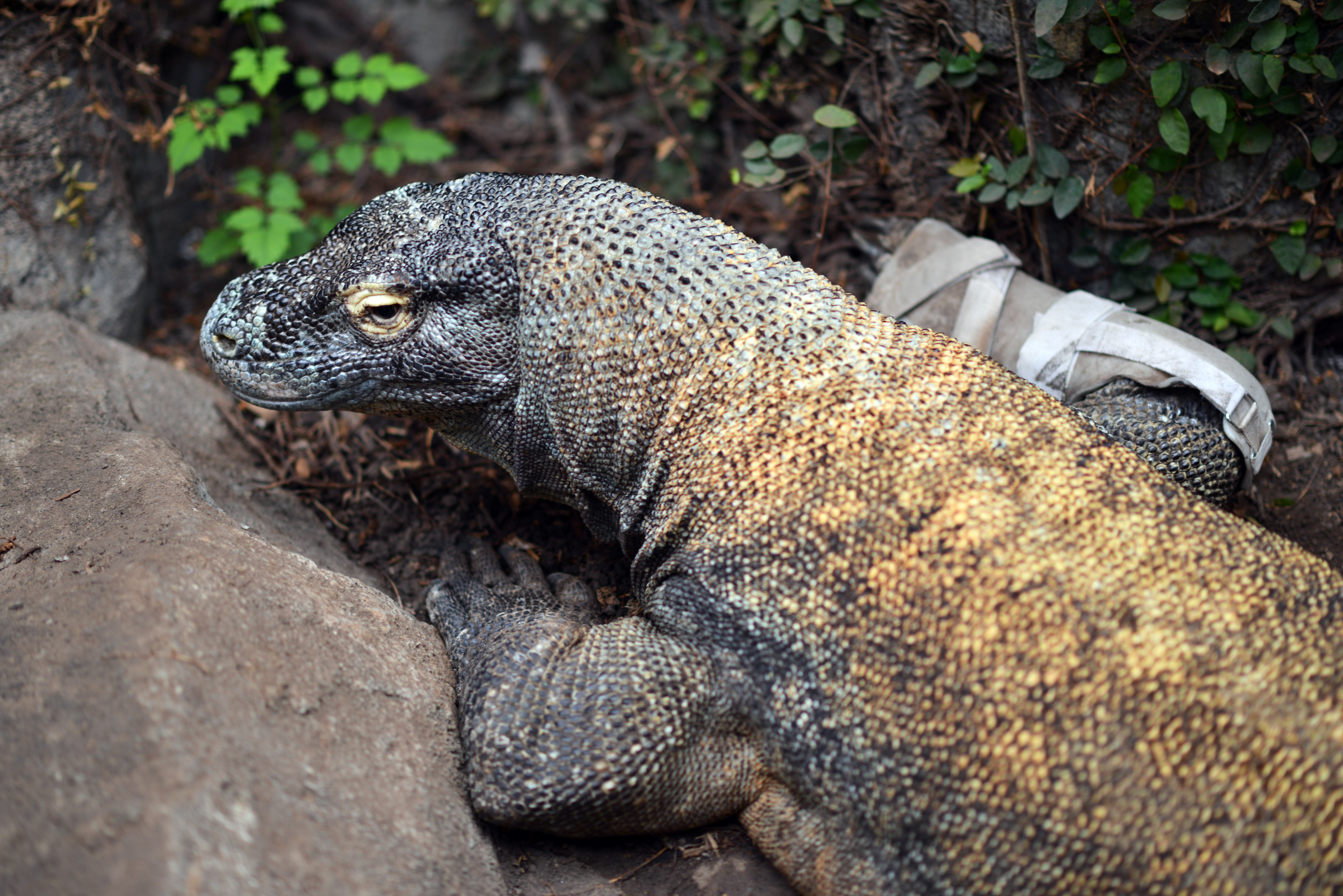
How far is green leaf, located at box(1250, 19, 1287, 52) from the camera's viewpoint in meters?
3.54

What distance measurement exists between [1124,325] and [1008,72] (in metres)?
1.38

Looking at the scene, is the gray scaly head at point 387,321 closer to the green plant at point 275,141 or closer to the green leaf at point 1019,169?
the green plant at point 275,141

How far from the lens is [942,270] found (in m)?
4.29

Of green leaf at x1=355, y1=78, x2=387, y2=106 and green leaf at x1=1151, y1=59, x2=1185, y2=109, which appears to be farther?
green leaf at x1=355, y1=78, x2=387, y2=106

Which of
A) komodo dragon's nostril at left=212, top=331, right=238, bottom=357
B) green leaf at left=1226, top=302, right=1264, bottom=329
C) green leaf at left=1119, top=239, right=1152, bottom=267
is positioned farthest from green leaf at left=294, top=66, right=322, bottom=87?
green leaf at left=1226, top=302, right=1264, bottom=329

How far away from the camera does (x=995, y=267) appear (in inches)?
164

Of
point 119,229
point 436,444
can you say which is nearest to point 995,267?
point 436,444

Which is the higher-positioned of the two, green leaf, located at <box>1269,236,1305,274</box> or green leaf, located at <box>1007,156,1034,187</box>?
green leaf, located at <box>1007,156,1034,187</box>

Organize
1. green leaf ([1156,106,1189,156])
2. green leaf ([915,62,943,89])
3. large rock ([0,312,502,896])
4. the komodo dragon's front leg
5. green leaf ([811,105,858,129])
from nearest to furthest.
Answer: large rock ([0,312,502,896]) → the komodo dragon's front leg → green leaf ([1156,106,1189,156]) → green leaf ([915,62,943,89]) → green leaf ([811,105,858,129])

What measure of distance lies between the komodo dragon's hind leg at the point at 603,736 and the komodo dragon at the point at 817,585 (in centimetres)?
1

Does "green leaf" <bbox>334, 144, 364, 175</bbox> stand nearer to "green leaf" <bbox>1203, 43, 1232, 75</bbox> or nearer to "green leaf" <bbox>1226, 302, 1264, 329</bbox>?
"green leaf" <bbox>1203, 43, 1232, 75</bbox>

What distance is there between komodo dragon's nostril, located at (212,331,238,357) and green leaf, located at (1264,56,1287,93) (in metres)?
4.07

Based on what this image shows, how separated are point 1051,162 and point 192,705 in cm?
407

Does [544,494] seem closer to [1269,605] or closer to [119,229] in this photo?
[1269,605]
